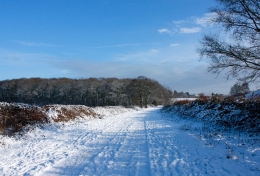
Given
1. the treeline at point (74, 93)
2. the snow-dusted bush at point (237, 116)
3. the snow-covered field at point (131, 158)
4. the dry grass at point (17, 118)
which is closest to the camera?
the snow-covered field at point (131, 158)

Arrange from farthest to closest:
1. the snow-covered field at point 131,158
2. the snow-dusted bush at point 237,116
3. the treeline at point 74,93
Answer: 1. the treeline at point 74,93
2. the snow-dusted bush at point 237,116
3. the snow-covered field at point 131,158

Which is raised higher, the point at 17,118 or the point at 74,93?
the point at 74,93

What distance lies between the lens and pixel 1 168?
6766mm

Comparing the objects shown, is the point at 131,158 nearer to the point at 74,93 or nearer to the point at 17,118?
the point at 17,118

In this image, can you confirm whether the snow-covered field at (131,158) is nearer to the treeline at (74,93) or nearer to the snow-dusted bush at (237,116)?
the snow-dusted bush at (237,116)

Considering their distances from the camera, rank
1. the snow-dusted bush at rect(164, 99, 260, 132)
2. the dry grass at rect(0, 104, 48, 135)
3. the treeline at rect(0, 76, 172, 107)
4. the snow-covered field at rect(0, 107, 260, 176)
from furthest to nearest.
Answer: the treeline at rect(0, 76, 172, 107), the dry grass at rect(0, 104, 48, 135), the snow-dusted bush at rect(164, 99, 260, 132), the snow-covered field at rect(0, 107, 260, 176)

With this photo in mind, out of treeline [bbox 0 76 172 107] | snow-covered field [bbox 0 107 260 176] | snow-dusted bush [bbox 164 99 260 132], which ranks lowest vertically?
snow-covered field [bbox 0 107 260 176]

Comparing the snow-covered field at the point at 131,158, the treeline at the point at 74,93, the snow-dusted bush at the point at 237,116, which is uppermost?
the treeline at the point at 74,93

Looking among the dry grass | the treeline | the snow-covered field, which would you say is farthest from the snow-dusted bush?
the treeline

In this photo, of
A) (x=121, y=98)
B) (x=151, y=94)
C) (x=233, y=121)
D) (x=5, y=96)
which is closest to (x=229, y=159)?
(x=233, y=121)

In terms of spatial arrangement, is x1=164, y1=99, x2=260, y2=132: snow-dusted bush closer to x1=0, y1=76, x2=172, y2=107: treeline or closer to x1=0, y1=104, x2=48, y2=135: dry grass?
x1=0, y1=104, x2=48, y2=135: dry grass

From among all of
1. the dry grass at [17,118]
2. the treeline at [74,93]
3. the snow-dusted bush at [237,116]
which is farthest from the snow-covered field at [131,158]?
the treeline at [74,93]

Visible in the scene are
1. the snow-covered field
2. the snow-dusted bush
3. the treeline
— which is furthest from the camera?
the treeline

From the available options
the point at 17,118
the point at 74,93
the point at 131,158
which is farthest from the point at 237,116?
the point at 74,93
